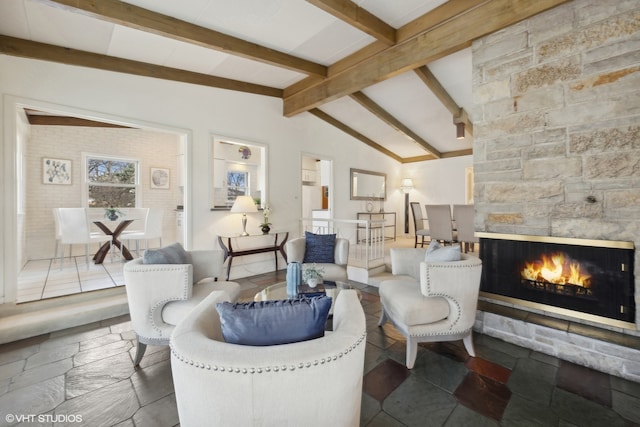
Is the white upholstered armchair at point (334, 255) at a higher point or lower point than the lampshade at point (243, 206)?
lower

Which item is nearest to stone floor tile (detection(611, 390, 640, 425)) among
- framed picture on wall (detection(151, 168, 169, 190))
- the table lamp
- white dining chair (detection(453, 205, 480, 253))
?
white dining chair (detection(453, 205, 480, 253))

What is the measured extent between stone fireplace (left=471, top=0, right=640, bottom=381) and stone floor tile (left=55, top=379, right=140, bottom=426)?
2.78 metres

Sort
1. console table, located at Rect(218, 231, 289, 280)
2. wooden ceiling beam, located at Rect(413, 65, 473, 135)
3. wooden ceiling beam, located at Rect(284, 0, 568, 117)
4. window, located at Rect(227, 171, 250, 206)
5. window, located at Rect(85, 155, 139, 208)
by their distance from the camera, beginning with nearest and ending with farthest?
wooden ceiling beam, located at Rect(284, 0, 568, 117) < wooden ceiling beam, located at Rect(413, 65, 473, 135) < console table, located at Rect(218, 231, 289, 280) < window, located at Rect(85, 155, 139, 208) < window, located at Rect(227, 171, 250, 206)

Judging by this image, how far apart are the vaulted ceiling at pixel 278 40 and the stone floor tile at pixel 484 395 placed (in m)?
2.97

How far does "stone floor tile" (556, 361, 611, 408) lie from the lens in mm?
1687

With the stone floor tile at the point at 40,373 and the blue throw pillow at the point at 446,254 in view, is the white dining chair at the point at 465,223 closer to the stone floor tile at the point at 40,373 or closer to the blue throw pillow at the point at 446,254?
the blue throw pillow at the point at 446,254

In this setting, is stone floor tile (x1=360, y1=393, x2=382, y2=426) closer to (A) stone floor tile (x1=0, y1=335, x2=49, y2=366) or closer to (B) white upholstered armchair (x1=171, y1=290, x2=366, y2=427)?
(B) white upholstered armchair (x1=171, y1=290, x2=366, y2=427)

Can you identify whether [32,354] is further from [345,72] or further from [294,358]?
[345,72]

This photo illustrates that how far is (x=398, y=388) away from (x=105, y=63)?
14.4 feet

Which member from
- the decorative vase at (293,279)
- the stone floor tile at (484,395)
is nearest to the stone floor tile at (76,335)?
the decorative vase at (293,279)

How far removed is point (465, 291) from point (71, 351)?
3.16 meters

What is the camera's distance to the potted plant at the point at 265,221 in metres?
4.59

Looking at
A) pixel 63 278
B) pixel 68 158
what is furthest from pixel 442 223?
pixel 68 158

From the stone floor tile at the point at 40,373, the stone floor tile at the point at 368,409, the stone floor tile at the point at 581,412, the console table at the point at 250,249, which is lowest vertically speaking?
the stone floor tile at the point at 40,373
